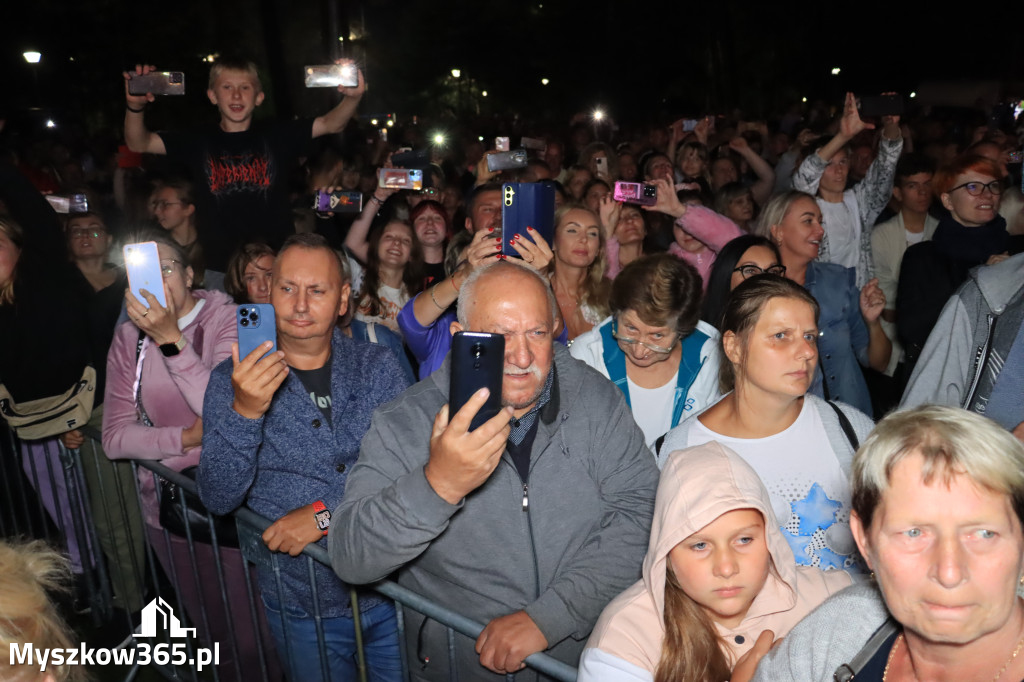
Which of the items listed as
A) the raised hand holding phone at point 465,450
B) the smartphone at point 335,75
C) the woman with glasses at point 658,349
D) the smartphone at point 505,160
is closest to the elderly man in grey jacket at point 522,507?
the raised hand holding phone at point 465,450

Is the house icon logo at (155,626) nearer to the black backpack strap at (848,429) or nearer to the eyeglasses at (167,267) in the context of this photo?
the eyeglasses at (167,267)

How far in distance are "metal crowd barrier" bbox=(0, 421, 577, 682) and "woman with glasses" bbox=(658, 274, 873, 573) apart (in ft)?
3.57

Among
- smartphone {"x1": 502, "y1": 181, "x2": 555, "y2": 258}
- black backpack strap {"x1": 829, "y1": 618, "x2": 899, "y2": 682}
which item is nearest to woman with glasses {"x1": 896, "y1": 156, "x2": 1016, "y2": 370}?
smartphone {"x1": 502, "y1": 181, "x2": 555, "y2": 258}

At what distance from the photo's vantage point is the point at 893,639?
6.50 feet

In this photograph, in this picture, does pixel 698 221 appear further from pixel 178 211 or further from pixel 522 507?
pixel 178 211

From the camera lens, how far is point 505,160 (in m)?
6.06

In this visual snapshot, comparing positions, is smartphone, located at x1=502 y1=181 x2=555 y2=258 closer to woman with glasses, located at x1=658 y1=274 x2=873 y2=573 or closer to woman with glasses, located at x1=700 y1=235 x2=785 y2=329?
woman with glasses, located at x1=700 y1=235 x2=785 y2=329

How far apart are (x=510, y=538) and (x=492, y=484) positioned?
0.57ft

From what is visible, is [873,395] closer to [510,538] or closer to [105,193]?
[510,538]

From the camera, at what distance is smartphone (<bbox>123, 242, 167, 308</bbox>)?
3543 millimetres

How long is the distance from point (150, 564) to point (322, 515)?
81.4 inches

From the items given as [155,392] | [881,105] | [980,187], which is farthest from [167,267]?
[881,105]

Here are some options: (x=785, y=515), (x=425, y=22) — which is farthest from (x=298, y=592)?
(x=425, y=22)

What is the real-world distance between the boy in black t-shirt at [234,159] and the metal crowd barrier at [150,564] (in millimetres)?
1743
